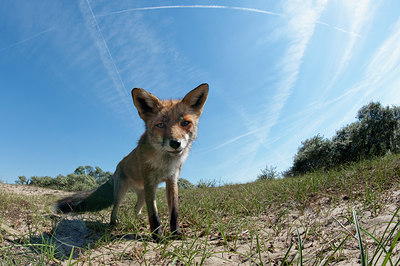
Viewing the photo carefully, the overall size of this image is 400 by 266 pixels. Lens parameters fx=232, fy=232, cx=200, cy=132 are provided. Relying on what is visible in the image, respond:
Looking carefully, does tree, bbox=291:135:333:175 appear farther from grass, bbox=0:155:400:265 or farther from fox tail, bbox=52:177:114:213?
fox tail, bbox=52:177:114:213

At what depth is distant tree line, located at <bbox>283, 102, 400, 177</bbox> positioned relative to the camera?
59.5 feet

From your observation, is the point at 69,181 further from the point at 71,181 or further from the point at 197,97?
the point at 197,97

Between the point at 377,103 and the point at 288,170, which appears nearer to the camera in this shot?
the point at 377,103

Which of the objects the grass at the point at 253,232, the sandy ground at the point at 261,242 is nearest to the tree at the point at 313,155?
the grass at the point at 253,232

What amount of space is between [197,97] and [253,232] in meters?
A: 2.54

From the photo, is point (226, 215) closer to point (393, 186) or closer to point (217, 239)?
point (217, 239)

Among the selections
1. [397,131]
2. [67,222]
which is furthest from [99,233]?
[397,131]

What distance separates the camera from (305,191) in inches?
209

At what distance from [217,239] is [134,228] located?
5.09 feet

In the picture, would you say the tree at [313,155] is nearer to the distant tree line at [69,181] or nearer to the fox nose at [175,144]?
the distant tree line at [69,181]

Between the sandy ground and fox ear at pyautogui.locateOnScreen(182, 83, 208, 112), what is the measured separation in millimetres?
2349

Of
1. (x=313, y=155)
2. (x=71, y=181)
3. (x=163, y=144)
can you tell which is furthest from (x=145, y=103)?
(x=313, y=155)

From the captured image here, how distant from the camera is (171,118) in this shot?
13.1ft

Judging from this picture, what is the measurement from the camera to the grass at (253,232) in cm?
257
